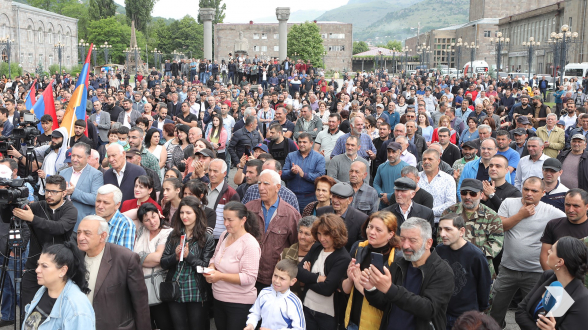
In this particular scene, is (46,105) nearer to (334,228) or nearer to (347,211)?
(347,211)

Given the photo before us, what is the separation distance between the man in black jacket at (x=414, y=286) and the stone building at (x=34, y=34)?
60.8m

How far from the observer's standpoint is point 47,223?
549 cm

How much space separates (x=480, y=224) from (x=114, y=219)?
3603 millimetres

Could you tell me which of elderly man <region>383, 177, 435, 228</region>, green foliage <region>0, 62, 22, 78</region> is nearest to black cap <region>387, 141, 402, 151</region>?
elderly man <region>383, 177, 435, 228</region>

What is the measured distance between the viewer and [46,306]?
13.6 ft

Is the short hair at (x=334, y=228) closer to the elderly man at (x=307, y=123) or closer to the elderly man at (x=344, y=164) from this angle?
the elderly man at (x=344, y=164)

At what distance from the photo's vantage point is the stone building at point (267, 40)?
95562 millimetres

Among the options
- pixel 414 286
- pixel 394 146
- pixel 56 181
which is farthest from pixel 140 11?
pixel 414 286

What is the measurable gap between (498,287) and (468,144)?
286cm

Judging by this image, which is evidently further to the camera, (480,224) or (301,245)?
(480,224)

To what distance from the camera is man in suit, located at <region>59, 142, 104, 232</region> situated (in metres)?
6.51

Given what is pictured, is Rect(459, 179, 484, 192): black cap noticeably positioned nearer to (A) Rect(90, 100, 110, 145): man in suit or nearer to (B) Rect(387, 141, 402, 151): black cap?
(B) Rect(387, 141, 402, 151): black cap

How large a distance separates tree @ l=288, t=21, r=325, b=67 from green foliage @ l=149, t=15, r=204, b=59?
21.5 metres

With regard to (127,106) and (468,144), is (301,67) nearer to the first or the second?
(127,106)
